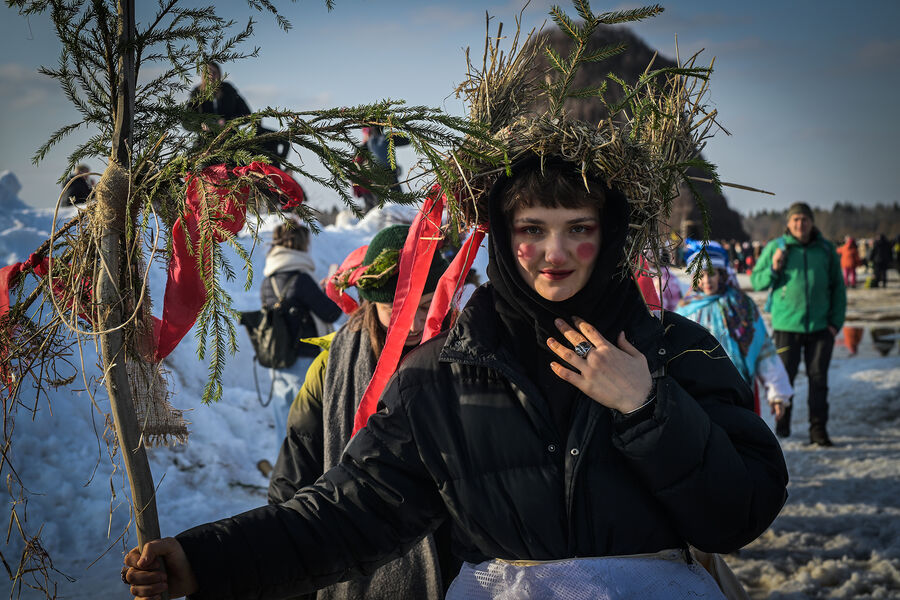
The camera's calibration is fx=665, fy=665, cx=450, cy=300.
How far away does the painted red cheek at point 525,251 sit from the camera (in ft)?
6.11

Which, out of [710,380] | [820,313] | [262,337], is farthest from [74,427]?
[820,313]

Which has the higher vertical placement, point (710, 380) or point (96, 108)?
point (96, 108)

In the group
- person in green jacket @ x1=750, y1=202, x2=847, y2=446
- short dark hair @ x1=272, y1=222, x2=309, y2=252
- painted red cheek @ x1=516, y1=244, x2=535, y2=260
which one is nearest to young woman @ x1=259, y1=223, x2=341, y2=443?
short dark hair @ x1=272, y1=222, x2=309, y2=252

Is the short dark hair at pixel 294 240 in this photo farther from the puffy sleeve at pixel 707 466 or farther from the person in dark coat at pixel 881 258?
the person in dark coat at pixel 881 258

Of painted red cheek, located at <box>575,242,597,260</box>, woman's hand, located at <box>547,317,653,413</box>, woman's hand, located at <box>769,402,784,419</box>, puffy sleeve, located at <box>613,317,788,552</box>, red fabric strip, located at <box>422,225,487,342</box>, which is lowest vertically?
woman's hand, located at <box>769,402,784,419</box>

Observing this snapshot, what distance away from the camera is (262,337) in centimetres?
522

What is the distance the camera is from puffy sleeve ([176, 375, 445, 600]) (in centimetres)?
165

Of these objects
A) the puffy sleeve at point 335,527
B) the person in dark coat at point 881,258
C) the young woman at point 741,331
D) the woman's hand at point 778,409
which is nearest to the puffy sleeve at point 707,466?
the puffy sleeve at point 335,527

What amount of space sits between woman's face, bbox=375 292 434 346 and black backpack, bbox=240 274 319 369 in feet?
7.95

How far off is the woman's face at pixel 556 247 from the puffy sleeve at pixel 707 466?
1.22ft

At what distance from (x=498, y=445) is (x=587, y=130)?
3.04ft

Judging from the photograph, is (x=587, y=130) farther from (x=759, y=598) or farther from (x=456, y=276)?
(x=759, y=598)

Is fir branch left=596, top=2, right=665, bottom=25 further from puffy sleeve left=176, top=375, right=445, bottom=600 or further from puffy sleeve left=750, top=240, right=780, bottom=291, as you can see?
puffy sleeve left=750, top=240, right=780, bottom=291

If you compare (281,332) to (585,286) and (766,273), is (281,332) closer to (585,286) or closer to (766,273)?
(585,286)
